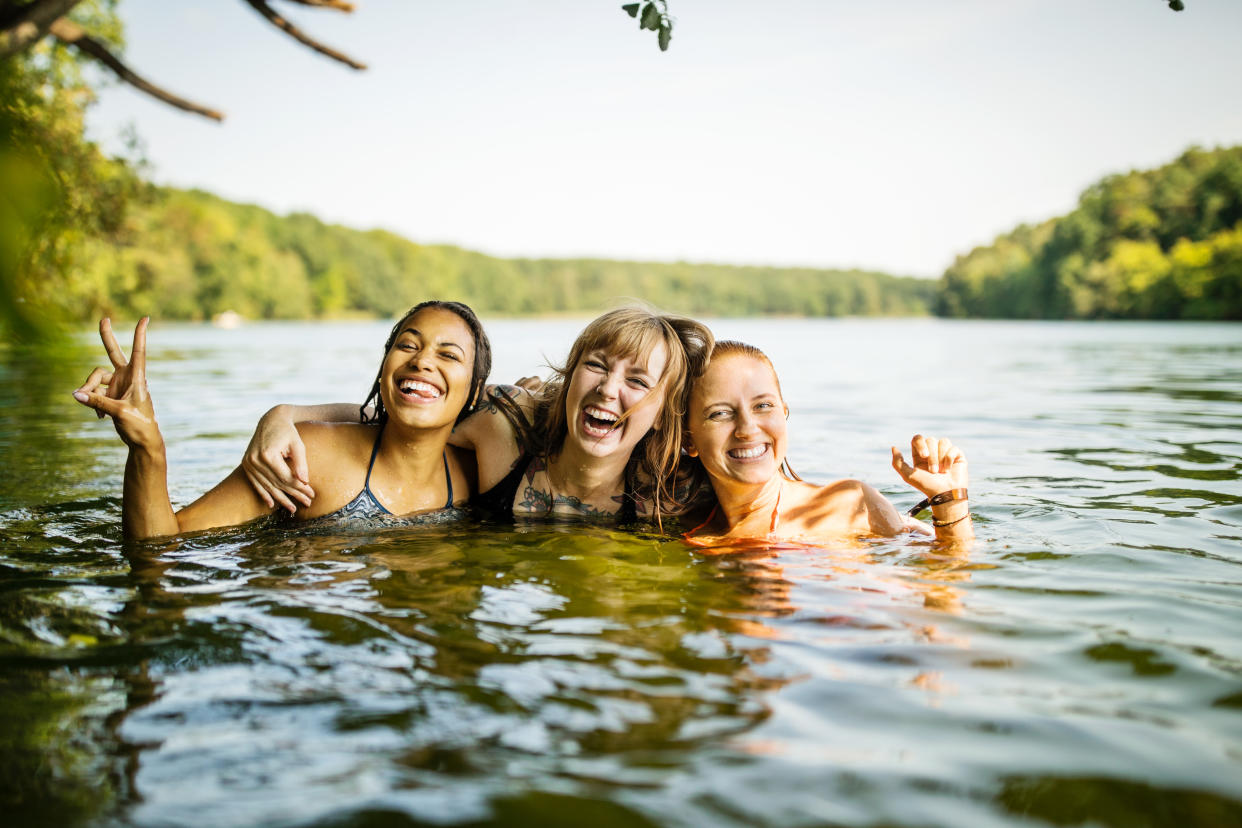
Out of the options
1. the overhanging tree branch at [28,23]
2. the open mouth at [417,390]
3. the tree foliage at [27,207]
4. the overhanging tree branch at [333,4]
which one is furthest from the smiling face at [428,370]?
the tree foliage at [27,207]

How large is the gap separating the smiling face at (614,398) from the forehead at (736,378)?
0.25m

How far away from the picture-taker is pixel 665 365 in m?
5.08

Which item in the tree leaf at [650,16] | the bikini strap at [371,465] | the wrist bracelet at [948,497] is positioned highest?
the tree leaf at [650,16]

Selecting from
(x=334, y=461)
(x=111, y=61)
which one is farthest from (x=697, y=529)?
(x=111, y=61)

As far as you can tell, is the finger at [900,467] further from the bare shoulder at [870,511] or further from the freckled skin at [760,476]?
the bare shoulder at [870,511]

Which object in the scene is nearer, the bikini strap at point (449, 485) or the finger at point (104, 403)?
the finger at point (104, 403)

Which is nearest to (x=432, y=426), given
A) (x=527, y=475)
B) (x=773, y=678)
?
(x=527, y=475)

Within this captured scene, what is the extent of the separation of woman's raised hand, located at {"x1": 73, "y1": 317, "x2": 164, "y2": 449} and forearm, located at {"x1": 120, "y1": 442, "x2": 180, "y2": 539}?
0.15m

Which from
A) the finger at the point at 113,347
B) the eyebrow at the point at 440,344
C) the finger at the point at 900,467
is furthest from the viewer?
the eyebrow at the point at 440,344

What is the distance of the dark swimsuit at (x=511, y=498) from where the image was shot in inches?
225

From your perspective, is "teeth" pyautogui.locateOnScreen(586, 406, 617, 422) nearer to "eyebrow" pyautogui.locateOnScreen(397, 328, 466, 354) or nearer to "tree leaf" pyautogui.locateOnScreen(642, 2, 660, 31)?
"eyebrow" pyautogui.locateOnScreen(397, 328, 466, 354)

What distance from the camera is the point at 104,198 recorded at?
86.4ft

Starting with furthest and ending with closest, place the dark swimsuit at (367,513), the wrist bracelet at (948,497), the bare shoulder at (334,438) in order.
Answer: the dark swimsuit at (367,513), the bare shoulder at (334,438), the wrist bracelet at (948,497)

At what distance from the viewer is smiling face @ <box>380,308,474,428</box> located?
16.2 ft
